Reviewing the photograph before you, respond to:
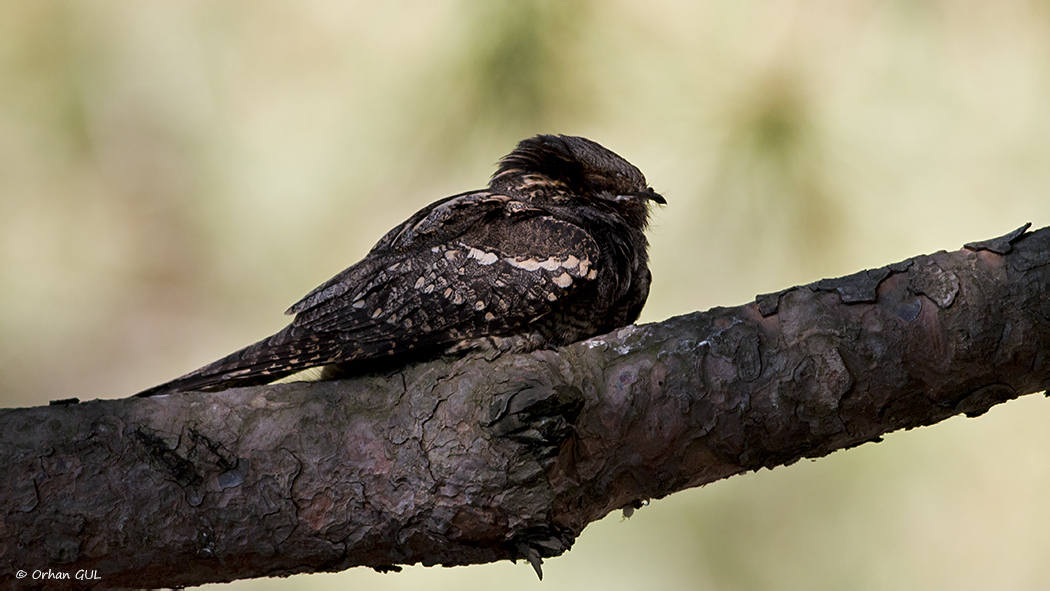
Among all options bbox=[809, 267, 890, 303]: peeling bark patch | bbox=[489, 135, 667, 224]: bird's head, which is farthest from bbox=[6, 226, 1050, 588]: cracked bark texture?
bbox=[489, 135, 667, 224]: bird's head

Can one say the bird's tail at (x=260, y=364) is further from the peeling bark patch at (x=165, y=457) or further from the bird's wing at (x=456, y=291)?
the peeling bark patch at (x=165, y=457)

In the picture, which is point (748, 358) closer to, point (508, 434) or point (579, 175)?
point (508, 434)

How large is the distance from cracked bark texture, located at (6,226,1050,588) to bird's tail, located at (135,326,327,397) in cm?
18

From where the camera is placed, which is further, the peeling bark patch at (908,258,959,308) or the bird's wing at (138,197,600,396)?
the bird's wing at (138,197,600,396)

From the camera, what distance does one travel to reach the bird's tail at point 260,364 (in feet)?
6.29

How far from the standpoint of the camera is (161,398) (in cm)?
172

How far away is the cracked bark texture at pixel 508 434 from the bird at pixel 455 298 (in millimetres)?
188

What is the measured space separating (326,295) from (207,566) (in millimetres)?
660

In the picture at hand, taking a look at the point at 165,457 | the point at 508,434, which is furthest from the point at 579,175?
the point at 165,457

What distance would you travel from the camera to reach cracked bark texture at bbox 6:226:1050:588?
5.21 feet

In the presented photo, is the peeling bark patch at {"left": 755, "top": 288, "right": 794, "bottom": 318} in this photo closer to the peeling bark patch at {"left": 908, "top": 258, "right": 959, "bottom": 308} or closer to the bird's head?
the peeling bark patch at {"left": 908, "top": 258, "right": 959, "bottom": 308}

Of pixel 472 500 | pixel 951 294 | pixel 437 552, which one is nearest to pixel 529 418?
pixel 472 500

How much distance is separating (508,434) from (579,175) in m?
1.00

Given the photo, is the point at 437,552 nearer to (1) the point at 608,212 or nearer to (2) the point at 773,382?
(2) the point at 773,382
